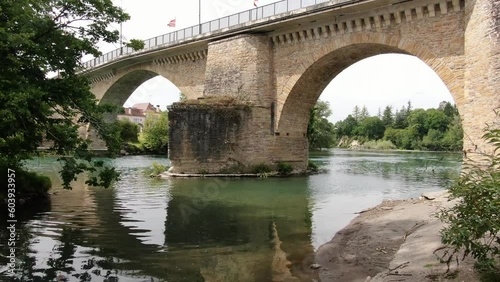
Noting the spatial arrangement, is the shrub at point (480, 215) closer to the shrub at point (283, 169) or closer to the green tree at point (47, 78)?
the green tree at point (47, 78)

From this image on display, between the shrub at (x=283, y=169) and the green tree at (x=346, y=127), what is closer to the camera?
the shrub at (x=283, y=169)

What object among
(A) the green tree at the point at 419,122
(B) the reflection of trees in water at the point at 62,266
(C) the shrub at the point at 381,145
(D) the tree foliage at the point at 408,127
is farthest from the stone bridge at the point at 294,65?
(A) the green tree at the point at 419,122

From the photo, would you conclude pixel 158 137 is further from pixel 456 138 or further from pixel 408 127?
pixel 408 127

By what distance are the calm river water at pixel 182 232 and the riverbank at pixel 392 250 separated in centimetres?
39

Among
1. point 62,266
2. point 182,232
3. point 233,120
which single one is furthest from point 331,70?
point 62,266

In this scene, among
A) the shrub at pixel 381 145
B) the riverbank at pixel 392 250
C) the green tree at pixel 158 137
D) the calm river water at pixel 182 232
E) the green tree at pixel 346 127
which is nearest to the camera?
the riverbank at pixel 392 250

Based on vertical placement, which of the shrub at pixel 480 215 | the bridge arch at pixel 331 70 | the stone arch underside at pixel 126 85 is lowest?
the shrub at pixel 480 215

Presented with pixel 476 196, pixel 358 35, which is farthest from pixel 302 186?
pixel 476 196

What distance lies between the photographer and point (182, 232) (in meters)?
8.72

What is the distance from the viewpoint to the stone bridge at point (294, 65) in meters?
14.5

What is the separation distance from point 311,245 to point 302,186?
9.50m

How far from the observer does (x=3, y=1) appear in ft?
28.1

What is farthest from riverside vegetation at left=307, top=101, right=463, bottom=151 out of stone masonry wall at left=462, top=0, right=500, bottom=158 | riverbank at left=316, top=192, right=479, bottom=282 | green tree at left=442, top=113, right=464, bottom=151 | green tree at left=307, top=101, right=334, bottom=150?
riverbank at left=316, top=192, right=479, bottom=282

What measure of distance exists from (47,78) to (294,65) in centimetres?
1279
